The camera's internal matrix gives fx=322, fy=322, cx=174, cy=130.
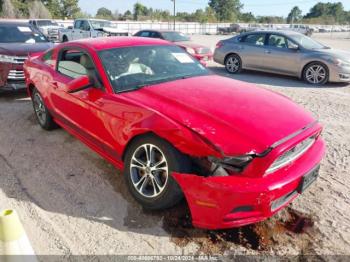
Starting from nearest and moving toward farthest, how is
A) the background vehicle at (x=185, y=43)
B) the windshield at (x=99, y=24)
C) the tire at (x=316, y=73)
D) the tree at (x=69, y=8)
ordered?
the tire at (x=316, y=73) < the background vehicle at (x=185, y=43) < the windshield at (x=99, y=24) < the tree at (x=69, y=8)

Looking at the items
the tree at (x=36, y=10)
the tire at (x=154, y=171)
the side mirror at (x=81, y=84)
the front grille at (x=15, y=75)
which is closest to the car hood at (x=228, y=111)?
the tire at (x=154, y=171)

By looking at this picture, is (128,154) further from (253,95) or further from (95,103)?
(253,95)

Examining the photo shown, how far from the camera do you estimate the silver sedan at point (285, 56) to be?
8.80 m

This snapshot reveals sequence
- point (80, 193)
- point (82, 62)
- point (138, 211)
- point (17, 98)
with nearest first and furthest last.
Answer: point (138, 211), point (80, 193), point (82, 62), point (17, 98)

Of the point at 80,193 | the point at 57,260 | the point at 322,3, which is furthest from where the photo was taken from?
the point at 322,3

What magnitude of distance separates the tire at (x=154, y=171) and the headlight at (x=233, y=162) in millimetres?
284

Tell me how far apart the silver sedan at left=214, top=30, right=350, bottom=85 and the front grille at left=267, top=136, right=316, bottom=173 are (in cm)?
660

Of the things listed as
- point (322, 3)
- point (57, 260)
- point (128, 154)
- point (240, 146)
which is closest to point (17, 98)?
point (128, 154)

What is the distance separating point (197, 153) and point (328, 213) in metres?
1.54

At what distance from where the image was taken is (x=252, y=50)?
Answer: 406 inches

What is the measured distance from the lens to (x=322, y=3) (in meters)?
113

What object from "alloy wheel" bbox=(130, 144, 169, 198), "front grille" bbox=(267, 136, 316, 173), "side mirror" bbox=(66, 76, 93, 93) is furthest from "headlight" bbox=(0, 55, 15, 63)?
"front grille" bbox=(267, 136, 316, 173)

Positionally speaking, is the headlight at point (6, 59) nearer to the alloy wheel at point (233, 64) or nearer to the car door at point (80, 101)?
the car door at point (80, 101)

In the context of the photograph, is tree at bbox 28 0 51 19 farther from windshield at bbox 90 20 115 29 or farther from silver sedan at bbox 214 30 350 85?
silver sedan at bbox 214 30 350 85
